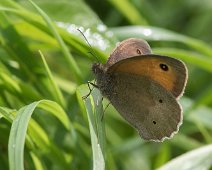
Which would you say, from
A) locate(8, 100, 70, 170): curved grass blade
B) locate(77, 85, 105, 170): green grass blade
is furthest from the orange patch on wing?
locate(8, 100, 70, 170): curved grass blade

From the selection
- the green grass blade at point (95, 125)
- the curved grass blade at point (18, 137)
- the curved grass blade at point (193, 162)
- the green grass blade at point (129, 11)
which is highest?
the curved grass blade at point (18, 137)

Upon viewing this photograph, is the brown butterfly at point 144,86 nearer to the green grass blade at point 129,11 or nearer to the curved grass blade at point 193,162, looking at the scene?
the curved grass blade at point 193,162

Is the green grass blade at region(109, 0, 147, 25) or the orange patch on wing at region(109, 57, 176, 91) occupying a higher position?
the orange patch on wing at region(109, 57, 176, 91)

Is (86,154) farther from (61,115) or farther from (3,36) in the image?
(3,36)

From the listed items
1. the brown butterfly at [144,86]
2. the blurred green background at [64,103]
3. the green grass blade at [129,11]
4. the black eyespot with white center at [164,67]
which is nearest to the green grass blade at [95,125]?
the blurred green background at [64,103]

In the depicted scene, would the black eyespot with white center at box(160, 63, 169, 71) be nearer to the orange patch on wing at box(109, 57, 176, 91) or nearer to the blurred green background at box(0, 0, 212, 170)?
the orange patch on wing at box(109, 57, 176, 91)

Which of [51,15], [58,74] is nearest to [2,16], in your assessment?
[51,15]

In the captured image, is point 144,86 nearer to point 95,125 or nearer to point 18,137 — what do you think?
point 95,125

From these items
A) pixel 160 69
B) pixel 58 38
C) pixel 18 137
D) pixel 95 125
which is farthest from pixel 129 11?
pixel 18 137
